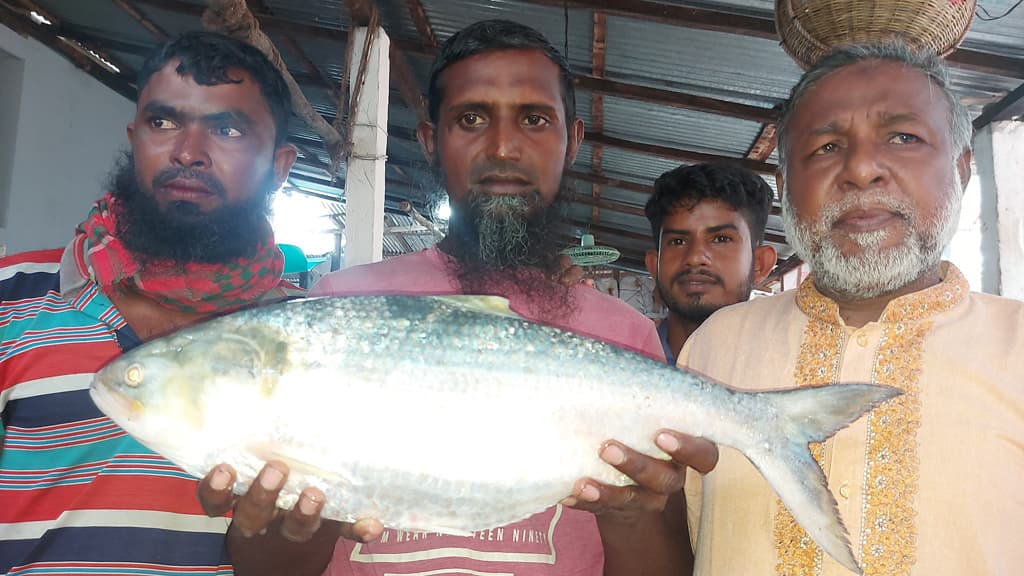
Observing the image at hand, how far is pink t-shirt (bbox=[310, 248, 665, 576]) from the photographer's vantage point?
6.03ft

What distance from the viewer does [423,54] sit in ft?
22.2

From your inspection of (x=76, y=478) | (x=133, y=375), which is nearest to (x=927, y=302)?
(x=133, y=375)

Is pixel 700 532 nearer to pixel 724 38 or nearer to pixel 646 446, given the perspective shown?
pixel 646 446

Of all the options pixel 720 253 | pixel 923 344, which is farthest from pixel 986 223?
pixel 923 344

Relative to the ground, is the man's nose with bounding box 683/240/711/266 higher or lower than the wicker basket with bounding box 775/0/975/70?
lower

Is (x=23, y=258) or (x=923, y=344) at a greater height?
(x=23, y=258)

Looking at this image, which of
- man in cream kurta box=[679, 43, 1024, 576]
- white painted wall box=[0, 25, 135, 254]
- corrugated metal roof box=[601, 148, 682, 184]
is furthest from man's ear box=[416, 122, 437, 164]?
corrugated metal roof box=[601, 148, 682, 184]

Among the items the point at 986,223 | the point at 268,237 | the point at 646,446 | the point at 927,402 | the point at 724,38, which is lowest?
the point at 646,446

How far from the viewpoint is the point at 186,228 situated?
2.32 meters

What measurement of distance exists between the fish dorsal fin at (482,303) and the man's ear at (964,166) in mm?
1603

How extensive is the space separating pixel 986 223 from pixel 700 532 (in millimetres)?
5099

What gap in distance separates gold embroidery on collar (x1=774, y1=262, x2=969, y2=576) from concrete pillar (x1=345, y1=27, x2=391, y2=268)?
4.02 metres

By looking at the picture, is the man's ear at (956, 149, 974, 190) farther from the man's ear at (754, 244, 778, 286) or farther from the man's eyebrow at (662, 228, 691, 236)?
the man's ear at (754, 244, 778, 286)

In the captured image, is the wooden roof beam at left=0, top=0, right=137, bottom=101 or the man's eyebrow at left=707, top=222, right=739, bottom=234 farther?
the wooden roof beam at left=0, top=0, right=137, bottom=101
